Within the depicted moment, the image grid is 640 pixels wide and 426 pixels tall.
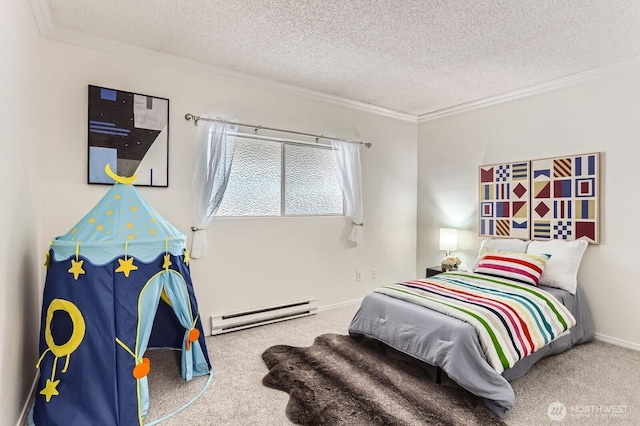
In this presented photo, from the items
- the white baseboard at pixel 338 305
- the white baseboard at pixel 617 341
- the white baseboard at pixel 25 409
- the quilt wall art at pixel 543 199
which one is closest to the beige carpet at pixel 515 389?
the white baseboard at pixel 617 341

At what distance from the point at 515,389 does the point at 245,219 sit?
2.69 metres

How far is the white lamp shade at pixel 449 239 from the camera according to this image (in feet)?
14.4

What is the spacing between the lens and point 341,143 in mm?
4211

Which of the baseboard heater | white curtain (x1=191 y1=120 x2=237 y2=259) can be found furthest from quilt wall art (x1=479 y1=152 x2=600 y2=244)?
white curtain (x1=191 y1=120 x2=237 y2=259)

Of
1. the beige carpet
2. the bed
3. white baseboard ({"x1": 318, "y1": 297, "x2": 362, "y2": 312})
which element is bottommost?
the beige carpet

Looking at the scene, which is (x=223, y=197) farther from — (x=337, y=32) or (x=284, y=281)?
(x=337, y=32)

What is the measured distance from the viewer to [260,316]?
356 cm

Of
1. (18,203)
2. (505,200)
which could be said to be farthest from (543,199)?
(18,203)

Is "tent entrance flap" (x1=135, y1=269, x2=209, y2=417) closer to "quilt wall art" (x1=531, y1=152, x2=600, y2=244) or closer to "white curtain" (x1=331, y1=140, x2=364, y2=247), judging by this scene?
"white curtain" (x1=331, y1=140, x2=364, y2=247)

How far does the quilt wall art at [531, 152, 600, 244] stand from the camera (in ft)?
10.9

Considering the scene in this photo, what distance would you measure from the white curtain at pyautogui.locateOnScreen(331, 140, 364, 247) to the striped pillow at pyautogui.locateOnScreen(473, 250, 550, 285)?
4.82 feet

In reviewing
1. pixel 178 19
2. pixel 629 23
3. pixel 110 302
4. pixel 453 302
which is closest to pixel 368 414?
pixel 453 302

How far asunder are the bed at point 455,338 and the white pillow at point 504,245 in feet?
1.67

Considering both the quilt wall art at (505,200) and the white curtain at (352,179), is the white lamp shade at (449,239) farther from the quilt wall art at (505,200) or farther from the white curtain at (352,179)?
the white curtain at (352,179)
